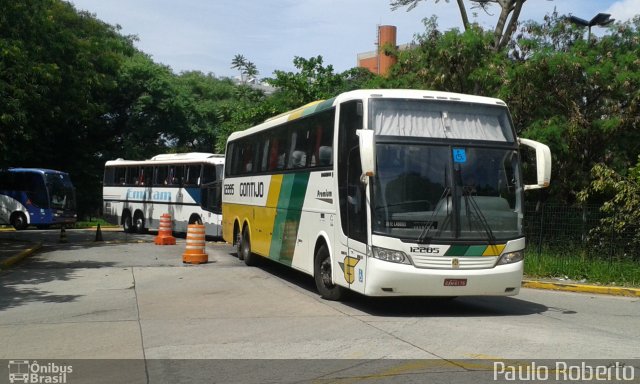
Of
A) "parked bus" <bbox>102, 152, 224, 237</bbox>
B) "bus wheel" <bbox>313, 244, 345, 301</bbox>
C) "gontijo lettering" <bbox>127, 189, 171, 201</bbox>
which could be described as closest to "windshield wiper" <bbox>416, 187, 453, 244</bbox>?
"bus wheel" <bbox>313, 244, 345, 301</bbox>

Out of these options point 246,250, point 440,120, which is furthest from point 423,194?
point 246,250

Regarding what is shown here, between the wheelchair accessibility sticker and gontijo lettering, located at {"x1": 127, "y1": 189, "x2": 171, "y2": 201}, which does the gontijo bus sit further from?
gontijo lettering, located at {"x1": 127, "y1": 189, "x2": 171, "y2": 201}

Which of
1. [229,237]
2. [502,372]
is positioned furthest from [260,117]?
[502,372]

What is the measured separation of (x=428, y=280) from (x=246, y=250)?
8349 mm

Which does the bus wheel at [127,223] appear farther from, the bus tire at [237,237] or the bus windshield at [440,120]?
the bus windshield at [440,120]

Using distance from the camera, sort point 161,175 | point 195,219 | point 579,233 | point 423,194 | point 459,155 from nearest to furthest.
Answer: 1. point 423,194
2. point 459,155
3. point 579,233
4. point 195,219
5. point 161,175

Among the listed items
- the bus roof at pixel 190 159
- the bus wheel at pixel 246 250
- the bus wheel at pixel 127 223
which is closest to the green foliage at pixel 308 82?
the bus roof at pixel 190 159

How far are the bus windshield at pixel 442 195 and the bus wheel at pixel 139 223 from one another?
72.1 ft

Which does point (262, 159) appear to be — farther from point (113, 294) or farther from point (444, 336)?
point (444, 336)

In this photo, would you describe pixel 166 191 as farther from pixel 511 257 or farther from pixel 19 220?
pixel 511 257

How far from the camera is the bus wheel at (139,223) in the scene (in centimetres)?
2997

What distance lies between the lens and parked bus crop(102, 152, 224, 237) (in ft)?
80.8

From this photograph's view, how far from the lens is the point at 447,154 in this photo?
10.0 m

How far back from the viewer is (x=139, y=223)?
30.2 meters
